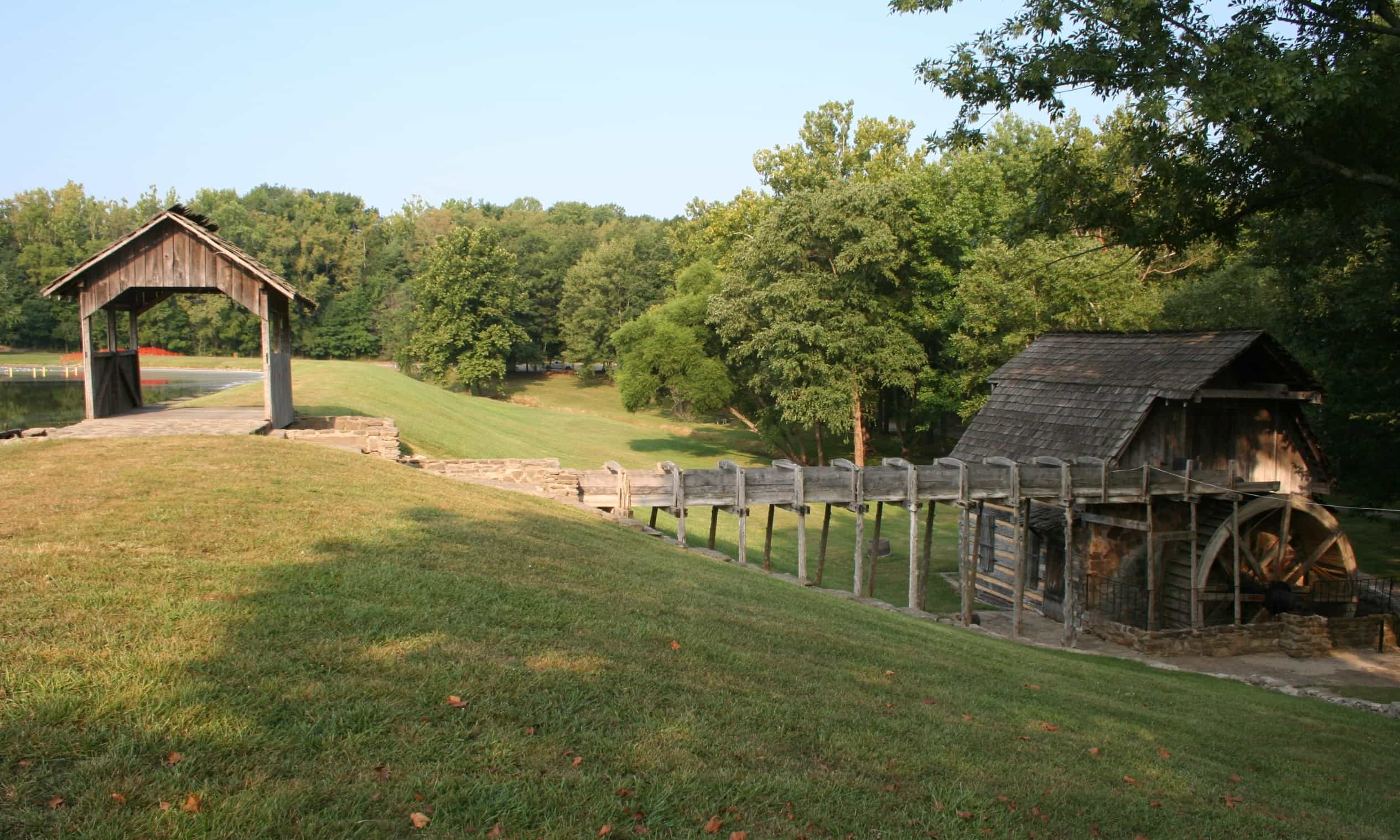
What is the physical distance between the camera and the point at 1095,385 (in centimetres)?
A: 2170

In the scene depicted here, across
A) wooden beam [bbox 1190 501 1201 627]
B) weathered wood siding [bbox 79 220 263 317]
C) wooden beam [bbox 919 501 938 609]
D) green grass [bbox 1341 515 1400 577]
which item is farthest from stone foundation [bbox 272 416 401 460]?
green grass [bbox 1341 515 1400 577]

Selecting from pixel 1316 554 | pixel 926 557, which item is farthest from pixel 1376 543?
pixel 926 557

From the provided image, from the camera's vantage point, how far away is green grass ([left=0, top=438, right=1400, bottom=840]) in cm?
466

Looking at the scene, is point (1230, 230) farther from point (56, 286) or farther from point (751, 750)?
point (56, 286)

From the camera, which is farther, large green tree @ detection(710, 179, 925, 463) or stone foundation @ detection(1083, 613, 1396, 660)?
large green tree @ detection(710, 179, 925, 463)

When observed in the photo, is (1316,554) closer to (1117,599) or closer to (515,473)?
(1117,599)

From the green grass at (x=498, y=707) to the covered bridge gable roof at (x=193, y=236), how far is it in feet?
23.3

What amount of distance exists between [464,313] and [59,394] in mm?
45232

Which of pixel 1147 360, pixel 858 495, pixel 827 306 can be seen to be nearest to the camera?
pixel 858 495

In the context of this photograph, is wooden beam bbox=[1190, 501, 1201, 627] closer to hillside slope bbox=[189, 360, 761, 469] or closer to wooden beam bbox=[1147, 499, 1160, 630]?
wooden beam bbox=[1147, 499, 1160, 630]

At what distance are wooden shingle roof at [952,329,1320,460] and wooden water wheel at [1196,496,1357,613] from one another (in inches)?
116

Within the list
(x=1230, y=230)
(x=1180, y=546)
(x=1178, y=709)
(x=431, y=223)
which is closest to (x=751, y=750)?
(x=1178, y=709)

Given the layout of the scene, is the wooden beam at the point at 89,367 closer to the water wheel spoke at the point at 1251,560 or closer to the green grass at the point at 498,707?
the green grass at the point at 498,707

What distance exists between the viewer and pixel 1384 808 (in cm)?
808
